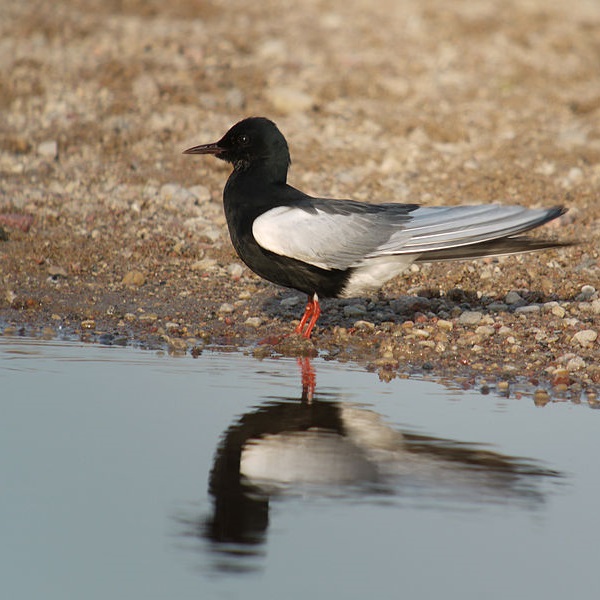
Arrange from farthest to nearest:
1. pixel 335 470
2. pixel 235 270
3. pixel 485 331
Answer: pixel 235 270
pixel 485 331
pixel 335 470

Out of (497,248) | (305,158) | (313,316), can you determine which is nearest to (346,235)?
(313,316)

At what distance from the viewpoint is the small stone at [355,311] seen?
7074 mm

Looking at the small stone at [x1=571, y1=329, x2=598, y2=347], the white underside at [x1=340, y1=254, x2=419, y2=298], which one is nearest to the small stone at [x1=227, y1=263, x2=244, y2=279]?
the white underside at [x1=340, y1=254, x2=419, y2=298]

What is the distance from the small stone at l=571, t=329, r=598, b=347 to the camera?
20.6 feet

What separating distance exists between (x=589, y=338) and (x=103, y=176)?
15.5 ft

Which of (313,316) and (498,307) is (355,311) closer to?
(313,316)

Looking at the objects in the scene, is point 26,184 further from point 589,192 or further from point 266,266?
point 589,192

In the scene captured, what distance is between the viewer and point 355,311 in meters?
7.08

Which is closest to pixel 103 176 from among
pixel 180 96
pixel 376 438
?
pixel 180 96

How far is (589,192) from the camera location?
9328 millimetres

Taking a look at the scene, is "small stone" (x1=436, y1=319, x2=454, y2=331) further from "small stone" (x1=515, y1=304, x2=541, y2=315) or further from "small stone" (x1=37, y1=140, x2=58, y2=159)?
"small stone" (x1=37, y1=140, x2=58, y2=159)

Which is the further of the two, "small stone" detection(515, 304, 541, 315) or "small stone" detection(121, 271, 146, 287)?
"small stone" detection(121, 271, 146, 287)

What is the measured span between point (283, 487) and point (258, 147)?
3000 millimetres

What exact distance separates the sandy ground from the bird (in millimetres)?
403
